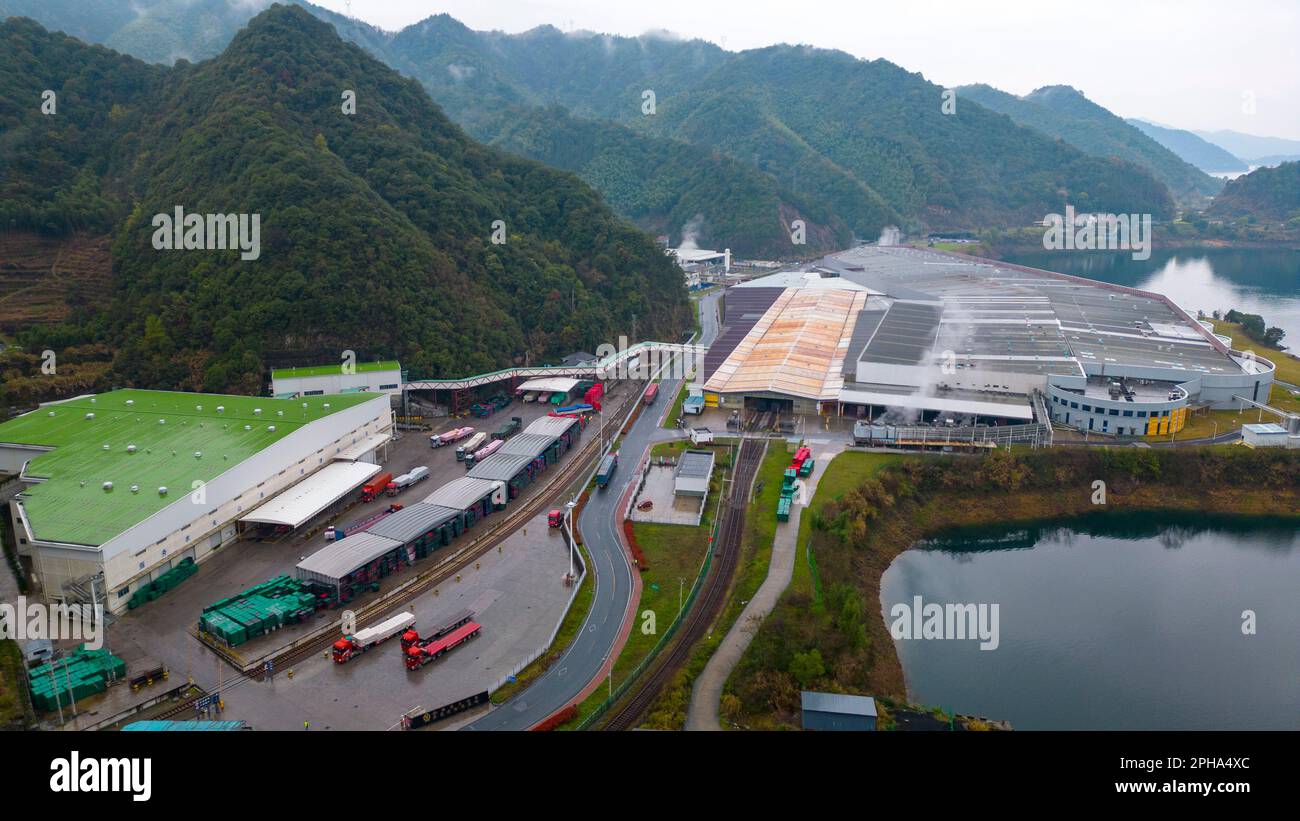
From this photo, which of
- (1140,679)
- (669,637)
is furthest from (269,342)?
(1140,679)

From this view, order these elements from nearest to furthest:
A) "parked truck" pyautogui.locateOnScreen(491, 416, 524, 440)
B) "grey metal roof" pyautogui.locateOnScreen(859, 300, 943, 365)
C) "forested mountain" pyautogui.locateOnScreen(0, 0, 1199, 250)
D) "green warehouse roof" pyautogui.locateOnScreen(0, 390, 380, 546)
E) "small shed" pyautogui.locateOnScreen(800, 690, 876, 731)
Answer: "small shed" pyautogui.locateOnScreen(800, 690, 876, 731)
"green warehouse roof" pyautogui.locateOnScreen(0, 390, 380, 546)
"parked truck" pyautogui.locateOnScreen(491, 416, 524, 440)
"grey metal roof" pyautogui.locateOnScreen(859, 300, 943, 365)
"forested mountain" pyautogui.locateOnScreen(0, 0, 1199, 250)

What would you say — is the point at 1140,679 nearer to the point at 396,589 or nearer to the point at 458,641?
the point at 458,641

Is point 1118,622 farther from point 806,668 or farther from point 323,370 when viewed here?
point 323,370

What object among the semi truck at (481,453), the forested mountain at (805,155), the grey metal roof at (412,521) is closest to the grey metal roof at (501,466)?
the semi truck at (481,453)

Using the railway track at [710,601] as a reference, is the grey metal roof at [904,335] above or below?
above

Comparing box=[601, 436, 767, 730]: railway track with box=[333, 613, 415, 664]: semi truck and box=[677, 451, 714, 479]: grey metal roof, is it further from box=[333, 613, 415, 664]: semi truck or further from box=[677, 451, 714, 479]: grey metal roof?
box=[333, 613, 415, 664]: semi truck

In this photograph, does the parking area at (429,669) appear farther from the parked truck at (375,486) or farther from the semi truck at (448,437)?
the semi truck at (448,437)

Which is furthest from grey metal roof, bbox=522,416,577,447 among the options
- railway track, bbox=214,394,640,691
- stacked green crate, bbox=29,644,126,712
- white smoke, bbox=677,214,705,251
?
white smoke, bbox=677,214,705,251
